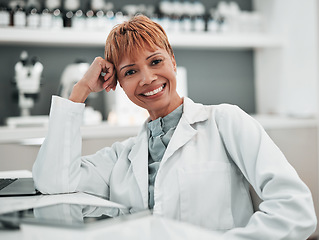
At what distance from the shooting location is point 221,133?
1202mm

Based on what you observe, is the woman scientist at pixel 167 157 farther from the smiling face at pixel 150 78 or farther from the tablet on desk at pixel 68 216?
the tablet on desk at pixel 68 216

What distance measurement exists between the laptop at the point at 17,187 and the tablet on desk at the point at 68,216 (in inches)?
14.4

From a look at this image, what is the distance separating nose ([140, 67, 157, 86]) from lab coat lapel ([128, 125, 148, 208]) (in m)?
0.20

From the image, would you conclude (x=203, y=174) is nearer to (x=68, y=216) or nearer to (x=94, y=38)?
(x=68, y=216)

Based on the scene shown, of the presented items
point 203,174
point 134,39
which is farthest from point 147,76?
point 203,174

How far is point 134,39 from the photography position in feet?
4.12

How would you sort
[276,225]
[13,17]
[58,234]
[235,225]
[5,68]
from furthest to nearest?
[5,68] → [13,17] → [235,225] → [276,225] → [58,234]

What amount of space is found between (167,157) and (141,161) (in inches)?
5.1

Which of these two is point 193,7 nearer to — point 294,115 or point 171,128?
point 294,115

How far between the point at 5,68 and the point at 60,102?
2.05 metres

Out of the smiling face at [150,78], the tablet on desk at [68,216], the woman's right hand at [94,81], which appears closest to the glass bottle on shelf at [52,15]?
the woman's right hand at [94,81]

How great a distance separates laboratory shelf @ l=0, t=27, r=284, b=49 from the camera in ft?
9.24

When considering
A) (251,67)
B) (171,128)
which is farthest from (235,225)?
(251,67)

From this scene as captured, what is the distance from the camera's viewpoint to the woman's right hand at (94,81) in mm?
1365
